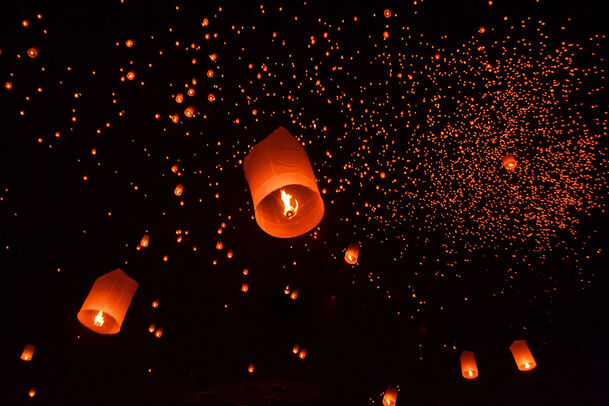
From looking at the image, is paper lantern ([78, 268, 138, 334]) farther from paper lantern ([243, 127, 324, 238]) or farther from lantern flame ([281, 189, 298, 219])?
lantern flame ([281, 189, 298, 219])

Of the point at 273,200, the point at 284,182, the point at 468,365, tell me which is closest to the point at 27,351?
the point at 273,200

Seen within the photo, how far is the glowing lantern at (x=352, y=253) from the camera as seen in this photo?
2961mm

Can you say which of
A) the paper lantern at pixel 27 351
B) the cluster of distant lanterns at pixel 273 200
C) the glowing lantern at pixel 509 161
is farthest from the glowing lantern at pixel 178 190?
the paper lantern at pixel 27 351

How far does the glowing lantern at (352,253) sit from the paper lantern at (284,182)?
1156 millimetres

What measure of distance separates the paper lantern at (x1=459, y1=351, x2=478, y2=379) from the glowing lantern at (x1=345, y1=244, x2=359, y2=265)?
1.81 m

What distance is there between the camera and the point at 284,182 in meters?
1.53

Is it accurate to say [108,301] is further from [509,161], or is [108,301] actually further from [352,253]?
[509,161]

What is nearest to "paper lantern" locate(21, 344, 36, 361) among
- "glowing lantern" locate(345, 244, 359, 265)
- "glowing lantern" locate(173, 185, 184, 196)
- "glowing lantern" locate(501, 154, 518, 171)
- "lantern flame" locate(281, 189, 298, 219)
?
"glowing lantern" locate(173, 185, 184, 196)

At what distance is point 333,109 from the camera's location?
2570 mm

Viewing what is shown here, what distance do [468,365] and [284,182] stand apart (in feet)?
11.2

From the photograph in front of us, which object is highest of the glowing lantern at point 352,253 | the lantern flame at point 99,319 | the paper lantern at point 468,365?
the glowing lantern at point 352,253

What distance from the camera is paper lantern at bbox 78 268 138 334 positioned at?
8.23 ft

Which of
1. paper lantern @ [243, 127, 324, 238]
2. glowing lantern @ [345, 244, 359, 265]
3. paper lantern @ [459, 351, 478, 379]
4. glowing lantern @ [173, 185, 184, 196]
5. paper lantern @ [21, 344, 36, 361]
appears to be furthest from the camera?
paper lantern @ [21, 344, 36, 361]

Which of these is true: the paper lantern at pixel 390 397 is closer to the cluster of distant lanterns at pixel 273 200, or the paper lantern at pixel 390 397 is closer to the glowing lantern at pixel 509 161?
the glowing lantern at pixel 509 161
